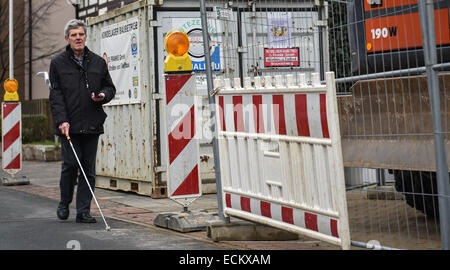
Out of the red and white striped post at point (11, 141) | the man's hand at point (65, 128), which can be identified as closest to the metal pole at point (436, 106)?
the man's hand at point (65, 128)

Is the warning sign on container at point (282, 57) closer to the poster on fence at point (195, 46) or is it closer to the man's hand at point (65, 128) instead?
the man's hand at point (65, 128)

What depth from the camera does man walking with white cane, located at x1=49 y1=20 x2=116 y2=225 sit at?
7.34m

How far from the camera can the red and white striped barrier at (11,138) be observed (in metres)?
12.1

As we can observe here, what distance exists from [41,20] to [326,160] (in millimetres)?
24268

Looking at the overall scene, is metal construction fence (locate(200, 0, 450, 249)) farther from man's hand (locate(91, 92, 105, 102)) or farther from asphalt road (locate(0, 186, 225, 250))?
asphalt road (locate(0, 186, 225, 250))

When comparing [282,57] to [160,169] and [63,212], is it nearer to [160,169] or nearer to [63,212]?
[63,212]

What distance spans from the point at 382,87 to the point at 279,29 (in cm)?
150

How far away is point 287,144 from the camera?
5363 mm

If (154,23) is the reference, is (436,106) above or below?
below

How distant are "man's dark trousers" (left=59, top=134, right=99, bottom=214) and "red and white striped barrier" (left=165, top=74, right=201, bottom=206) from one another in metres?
0.98

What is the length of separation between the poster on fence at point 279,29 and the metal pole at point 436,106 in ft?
6.32

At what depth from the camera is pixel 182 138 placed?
7.00m

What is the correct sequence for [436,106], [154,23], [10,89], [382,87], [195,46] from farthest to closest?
[10,89], [195,46], [154,23], [382,87], [436,106]

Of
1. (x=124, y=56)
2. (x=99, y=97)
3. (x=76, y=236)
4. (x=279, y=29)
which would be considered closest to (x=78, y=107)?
(x=99, y=97)
